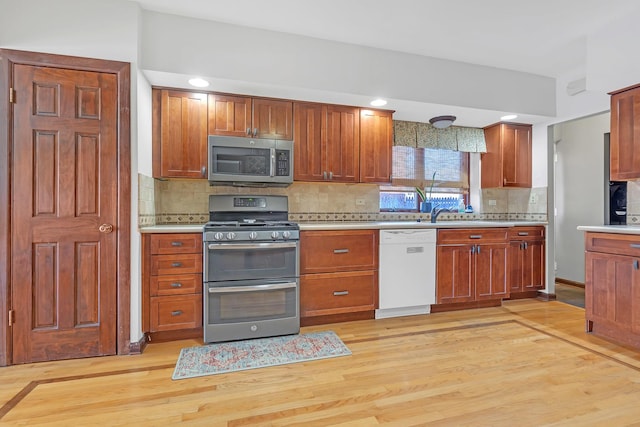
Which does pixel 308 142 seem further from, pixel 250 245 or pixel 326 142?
pixel 250 245

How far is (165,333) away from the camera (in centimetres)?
267

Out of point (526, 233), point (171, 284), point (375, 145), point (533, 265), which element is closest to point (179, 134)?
point (171, 284)

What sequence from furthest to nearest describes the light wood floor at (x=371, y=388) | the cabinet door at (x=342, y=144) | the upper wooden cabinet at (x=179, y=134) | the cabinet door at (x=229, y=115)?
the cabinet door at (x=342, y=144) → the cabinet door at (x=229, y=115) → the upper wooden cabinet at (x=179, y=134) → the light wood floor at (x=371, y=388)

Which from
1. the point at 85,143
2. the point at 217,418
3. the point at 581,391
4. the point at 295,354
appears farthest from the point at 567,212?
the point at 85,143

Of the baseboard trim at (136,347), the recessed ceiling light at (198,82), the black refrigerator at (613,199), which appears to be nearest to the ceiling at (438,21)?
the recessed ceiling light at (198,82)

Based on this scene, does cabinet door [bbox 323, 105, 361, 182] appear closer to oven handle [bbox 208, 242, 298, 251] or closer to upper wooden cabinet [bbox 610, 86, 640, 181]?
oven handle [bbox 208, 242, 298, 251]

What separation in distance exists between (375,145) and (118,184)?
95.5 inches

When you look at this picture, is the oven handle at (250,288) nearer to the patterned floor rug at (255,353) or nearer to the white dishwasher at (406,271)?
the patterned floor rug at (255,353)

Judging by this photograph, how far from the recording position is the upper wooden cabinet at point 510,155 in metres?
4.07

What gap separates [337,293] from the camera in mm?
3051

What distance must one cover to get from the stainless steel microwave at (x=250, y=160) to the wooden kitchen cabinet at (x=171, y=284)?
2.20 feet

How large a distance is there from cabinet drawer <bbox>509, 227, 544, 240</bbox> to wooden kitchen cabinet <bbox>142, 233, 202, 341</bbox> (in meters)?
3.47

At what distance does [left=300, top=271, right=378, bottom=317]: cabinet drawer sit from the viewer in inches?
117

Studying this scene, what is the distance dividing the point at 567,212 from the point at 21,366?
6215 millimetres
